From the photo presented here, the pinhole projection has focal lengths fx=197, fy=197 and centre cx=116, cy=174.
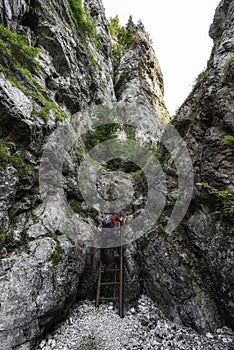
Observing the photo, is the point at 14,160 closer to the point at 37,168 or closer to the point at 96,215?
the point at 37,168

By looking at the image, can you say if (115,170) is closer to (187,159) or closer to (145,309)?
(187,159)

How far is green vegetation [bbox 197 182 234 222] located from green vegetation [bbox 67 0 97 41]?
16181 mm

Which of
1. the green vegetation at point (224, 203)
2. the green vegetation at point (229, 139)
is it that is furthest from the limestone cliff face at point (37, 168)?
the green vegetation at point (229, 139)

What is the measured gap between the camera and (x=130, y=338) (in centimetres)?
534

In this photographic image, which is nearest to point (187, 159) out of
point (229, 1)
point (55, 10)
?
point (229, 1)

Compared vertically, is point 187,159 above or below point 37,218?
above

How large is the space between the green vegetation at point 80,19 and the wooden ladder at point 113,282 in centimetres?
1664

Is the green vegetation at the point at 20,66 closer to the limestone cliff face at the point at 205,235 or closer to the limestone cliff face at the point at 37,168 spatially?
the limestone cliff face at the point at 37,168

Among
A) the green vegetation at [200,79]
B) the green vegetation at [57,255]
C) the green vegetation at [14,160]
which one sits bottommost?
the green vegetation at [57,255]

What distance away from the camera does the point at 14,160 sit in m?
6.01

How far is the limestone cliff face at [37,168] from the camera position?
4.84 metres

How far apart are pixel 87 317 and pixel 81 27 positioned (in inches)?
746

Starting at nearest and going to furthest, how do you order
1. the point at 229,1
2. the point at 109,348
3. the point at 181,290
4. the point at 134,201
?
1. the point at 109,348
2. the point at 181,290
3. the point at 134,201
4. the point at 229,1

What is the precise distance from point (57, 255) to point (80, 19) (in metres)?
17.3
